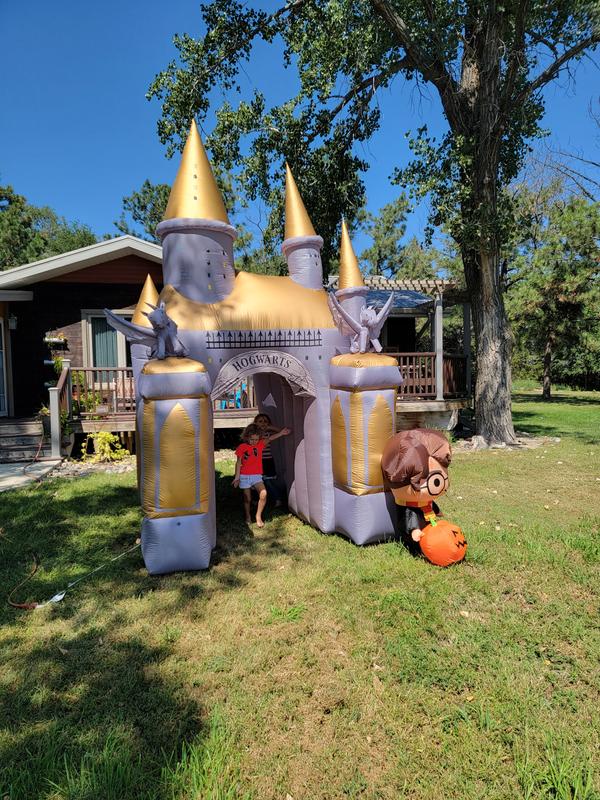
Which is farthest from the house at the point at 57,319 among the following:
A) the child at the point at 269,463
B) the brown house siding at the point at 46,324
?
the child at the point at 269,463

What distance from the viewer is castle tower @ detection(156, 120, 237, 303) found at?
16.0 ft

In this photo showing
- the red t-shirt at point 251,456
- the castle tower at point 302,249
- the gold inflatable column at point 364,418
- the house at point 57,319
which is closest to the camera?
the gold inflatable column at point 364,418

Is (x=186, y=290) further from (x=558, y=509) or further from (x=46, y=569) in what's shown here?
(x=558, y=509)

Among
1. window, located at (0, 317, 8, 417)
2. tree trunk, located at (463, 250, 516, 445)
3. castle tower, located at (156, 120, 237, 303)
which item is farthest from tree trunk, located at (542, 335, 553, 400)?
window, located at (0, 317, 8, 417)

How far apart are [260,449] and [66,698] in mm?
3410

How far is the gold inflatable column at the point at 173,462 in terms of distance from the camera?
14.0 ft

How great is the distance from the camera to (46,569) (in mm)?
4531

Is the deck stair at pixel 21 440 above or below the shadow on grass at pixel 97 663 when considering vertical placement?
above

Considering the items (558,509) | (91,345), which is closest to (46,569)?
(558,509)

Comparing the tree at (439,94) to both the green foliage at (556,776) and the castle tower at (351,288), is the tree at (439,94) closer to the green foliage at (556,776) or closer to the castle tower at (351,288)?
the castle tower at (351,288)

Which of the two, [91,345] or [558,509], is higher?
[91,345]

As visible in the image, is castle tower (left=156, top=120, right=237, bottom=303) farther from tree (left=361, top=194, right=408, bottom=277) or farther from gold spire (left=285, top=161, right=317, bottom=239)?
tree (left=361, top=194, right=408, bottom=277)

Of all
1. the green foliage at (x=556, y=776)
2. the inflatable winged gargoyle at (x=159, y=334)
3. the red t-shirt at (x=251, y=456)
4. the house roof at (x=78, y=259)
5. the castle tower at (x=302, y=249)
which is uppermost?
the house roof at (x=78, y=259)

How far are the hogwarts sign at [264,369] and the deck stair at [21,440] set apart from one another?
6.62m
